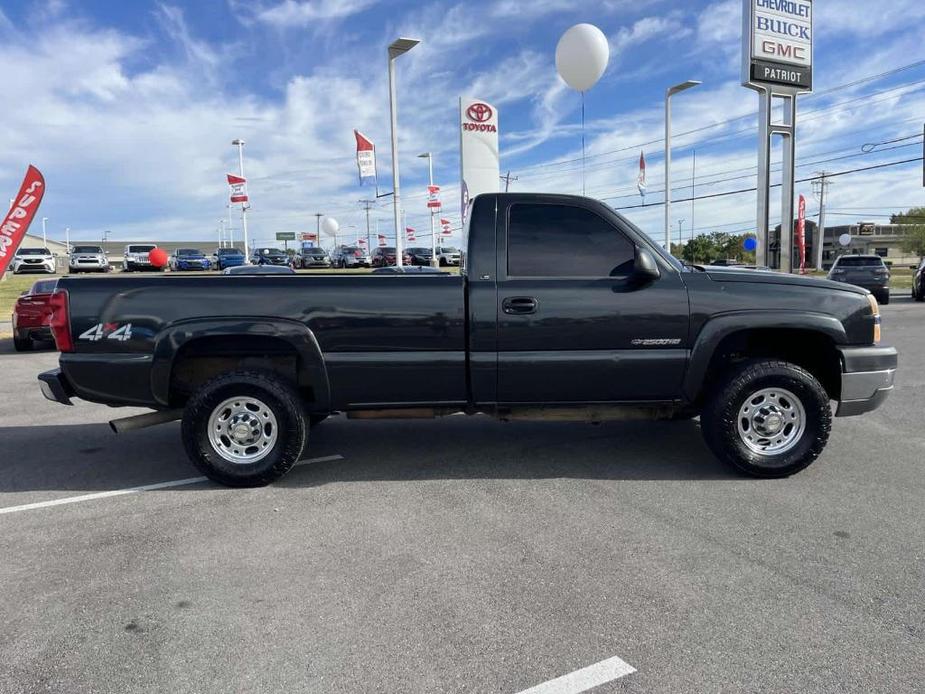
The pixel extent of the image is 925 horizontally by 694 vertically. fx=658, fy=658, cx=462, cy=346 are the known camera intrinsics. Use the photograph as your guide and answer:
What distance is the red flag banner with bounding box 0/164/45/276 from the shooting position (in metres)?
16.6

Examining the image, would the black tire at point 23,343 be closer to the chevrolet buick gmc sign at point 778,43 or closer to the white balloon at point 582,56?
the white balloon at point 582,56

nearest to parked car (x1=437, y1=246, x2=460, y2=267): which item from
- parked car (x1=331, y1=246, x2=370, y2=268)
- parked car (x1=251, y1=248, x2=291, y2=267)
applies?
parked car (x1=331, y1=246, x2=370, y2=268)

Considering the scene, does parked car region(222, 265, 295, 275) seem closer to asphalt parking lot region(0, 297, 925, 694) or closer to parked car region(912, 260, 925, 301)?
asphalt parking lot region(0, 297, 925, 694)

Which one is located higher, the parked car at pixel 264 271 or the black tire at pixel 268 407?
the parked car at pixel 264 271

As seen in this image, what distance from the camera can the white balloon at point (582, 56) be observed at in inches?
502

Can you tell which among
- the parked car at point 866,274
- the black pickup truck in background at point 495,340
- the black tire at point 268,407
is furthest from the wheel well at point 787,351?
the parked car at point 866,274

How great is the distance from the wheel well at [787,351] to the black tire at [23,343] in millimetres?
12344

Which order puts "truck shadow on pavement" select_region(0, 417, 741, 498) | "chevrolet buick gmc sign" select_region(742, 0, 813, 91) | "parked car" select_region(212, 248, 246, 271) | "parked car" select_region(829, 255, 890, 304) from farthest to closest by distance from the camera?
1. "parked car" select_region(212, 248, 246, 271)
2. "parked car" select_region(829, 255, 890, 304)
3. "chevrolet buick gmc sign" select_region(742, 0, 813, 91)
4. "truck shadow on pavement" select_region(0, 417, 741, 498)

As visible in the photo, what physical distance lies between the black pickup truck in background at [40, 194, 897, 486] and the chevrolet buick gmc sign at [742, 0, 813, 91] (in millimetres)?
14483

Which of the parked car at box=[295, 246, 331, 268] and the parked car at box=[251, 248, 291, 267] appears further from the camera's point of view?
the parked car at box=[251, 248, 291, 267]

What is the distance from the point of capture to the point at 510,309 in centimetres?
445

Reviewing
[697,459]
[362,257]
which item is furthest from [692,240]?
[697,459]

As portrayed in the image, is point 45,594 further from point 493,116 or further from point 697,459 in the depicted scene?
point 493,116

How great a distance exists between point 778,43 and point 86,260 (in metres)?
33.9
